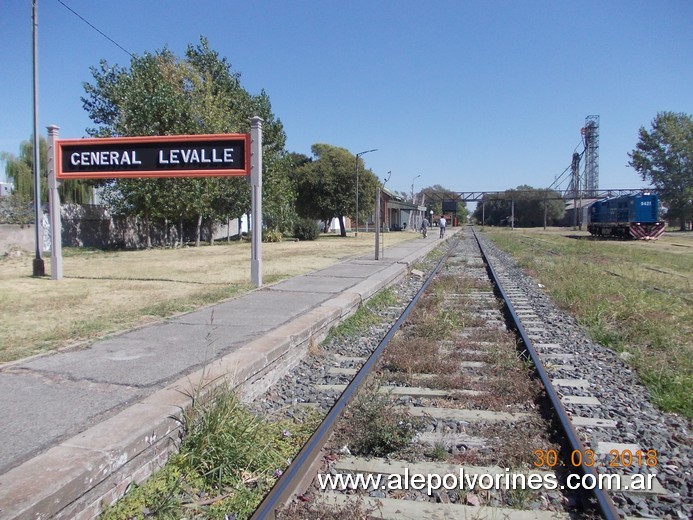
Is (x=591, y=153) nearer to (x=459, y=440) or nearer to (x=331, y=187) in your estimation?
(x=331, y=187)

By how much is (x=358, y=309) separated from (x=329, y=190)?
35078mm

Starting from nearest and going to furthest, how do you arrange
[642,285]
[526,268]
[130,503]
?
1. [130,503]
2. [642,285]
3. [526,268]

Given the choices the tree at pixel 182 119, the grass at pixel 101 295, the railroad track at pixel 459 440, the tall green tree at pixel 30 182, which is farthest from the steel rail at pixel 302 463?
the tall green tree at pixel 30 182

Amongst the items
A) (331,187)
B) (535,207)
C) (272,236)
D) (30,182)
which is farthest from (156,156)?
(535,207)

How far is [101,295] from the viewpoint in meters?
10.4

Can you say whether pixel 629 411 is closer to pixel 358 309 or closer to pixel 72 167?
pixel 358 309

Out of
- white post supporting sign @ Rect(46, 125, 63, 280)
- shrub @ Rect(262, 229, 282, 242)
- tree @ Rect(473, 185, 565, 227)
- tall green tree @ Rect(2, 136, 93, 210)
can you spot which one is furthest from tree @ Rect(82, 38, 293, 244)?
tree @ Rect(473, 185, 565, 227)

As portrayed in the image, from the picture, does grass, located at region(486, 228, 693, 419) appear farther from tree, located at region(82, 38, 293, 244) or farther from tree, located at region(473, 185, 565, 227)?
tree, located at region(473, 185, 565, 227)

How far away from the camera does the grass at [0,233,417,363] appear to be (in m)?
7.02

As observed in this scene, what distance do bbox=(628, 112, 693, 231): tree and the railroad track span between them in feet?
220

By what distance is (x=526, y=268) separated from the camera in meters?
18.3

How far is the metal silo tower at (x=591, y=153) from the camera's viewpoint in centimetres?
10479

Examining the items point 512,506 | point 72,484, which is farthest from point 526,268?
point 72,484

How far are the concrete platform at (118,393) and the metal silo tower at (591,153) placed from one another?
109416 millimetres
